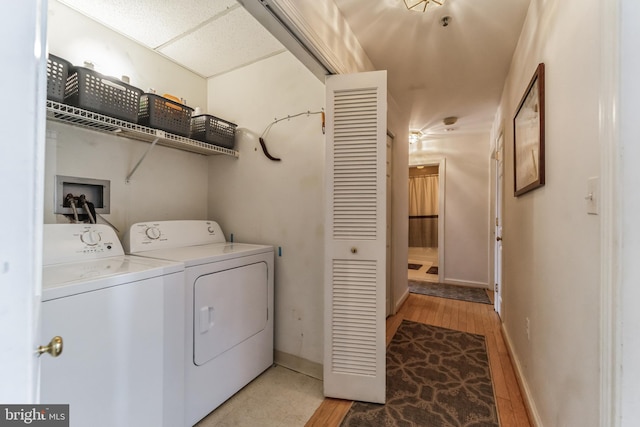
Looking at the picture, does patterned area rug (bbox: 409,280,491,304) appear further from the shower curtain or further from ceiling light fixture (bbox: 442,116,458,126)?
the shower curtain

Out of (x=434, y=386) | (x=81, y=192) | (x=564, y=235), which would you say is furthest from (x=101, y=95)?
(x=434, y=386)

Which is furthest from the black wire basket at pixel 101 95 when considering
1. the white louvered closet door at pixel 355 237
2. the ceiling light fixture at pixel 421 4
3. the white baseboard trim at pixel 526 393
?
the white baseboard trim at pixel 526 393

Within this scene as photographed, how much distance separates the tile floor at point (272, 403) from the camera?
152 cm

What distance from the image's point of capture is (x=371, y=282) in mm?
1649

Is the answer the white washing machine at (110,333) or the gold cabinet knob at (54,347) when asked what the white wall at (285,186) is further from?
the gold cabinet knob at (54,347)

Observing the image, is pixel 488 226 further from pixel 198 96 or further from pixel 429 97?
→ pixel 198 96

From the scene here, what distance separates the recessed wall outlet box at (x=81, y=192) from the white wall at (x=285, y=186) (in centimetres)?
83

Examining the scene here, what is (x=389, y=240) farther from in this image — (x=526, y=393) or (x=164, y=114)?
(x=164, y=114)

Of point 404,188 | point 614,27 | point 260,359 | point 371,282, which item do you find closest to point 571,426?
point 371,282

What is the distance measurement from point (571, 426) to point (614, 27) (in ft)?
4.43

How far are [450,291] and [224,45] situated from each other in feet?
13.5

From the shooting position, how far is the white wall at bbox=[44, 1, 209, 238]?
1590 mm

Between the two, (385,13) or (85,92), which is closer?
(85,92)

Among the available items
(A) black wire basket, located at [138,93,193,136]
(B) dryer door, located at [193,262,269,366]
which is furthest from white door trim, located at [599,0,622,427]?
(A) black wire basket, located at [138,93,193,136]
